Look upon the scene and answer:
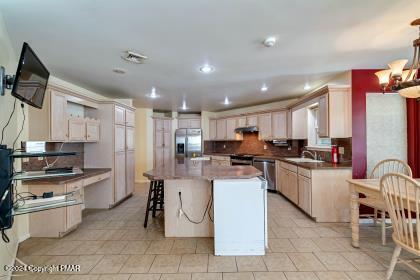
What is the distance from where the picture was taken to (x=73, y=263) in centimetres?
232

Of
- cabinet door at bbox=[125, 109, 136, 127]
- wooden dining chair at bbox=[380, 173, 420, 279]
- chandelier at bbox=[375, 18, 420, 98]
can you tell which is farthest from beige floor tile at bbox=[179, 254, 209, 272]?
cabinet door at bbox=[125, 109, 136, 127]

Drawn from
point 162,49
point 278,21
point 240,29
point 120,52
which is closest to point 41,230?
point 120,52

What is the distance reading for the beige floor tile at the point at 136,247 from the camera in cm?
252

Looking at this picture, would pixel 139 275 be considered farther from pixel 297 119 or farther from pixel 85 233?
pixel 297 119

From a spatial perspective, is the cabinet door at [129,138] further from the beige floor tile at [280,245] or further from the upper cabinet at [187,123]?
the beige floor tile at [280,245]

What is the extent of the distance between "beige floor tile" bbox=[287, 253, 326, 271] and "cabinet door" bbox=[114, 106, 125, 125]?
3751 mm

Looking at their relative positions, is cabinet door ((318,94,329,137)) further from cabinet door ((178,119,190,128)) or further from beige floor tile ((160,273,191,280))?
cabinet door ((178,119,190,128))

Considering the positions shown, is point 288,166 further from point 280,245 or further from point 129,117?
point 129,117

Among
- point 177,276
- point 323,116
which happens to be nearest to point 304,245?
point 177,276

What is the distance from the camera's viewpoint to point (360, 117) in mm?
3322

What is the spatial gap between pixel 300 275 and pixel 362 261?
79cm

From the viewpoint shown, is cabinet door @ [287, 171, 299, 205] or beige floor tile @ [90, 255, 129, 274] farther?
cabinet door @ [287, 171, 299, 205]

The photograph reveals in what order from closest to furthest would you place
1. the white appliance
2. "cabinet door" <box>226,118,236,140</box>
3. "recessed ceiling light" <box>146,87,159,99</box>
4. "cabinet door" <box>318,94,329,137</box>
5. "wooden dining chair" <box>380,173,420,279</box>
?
"wooden dining chair" <box>380,173,420,279</box>
the white appliance
"cabinet door" <box>318,94,329,137</box>
"recessed ceiling light" <box>146,87,159,99</box>
"cabinet door" <box>226,118,236,140</box>

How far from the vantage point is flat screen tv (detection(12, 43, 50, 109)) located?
5.08 feet
